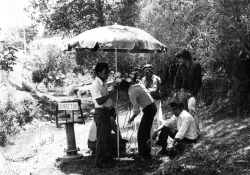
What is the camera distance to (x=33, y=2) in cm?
1766

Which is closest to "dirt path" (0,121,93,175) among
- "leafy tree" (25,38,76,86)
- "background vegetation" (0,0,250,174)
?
"background vegetation" (0,0,250,174)

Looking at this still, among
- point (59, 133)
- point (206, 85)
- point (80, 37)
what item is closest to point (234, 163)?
point (80, 37)

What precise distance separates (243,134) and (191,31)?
3.21 meters

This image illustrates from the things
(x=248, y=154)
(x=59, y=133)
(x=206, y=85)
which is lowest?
(x=59, y=133)

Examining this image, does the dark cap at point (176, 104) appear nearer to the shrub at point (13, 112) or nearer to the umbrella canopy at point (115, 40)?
the umbrella canopy at point (115, 40)

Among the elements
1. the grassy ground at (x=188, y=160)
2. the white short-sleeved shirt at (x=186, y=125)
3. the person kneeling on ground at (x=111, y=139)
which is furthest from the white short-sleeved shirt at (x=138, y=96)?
the grassy ground at (x=188, y=160)

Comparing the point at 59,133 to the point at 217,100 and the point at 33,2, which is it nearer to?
the point at 217,100

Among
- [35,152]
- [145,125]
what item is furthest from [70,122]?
[35,152]

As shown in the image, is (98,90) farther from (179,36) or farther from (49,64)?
(49,64)

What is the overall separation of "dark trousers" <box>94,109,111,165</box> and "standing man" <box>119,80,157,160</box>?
44cm

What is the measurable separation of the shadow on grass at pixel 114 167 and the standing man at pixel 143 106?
26 centimetres

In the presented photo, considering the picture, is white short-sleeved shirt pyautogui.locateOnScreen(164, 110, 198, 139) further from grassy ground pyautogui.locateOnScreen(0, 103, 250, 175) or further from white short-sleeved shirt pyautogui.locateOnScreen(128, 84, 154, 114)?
white short-sleeved shirt pyautogui.locateOnScreen(128, 84, 154, 114)

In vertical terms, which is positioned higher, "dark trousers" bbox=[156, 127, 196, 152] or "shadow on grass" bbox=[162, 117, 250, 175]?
"dark trousers" bbox=[156, 127, 196, 152]

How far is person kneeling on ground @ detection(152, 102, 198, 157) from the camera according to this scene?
Result: 633 centimetres
